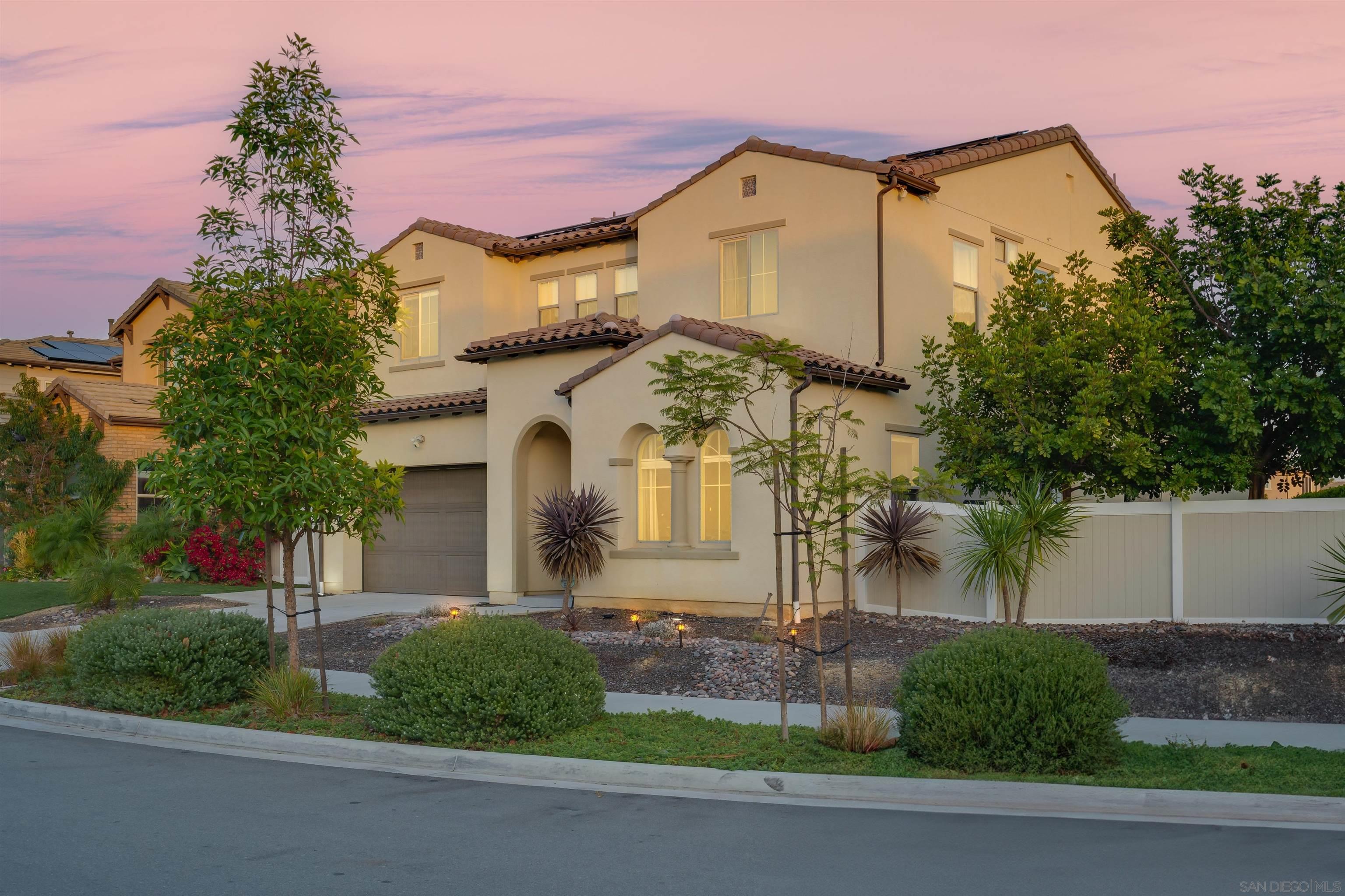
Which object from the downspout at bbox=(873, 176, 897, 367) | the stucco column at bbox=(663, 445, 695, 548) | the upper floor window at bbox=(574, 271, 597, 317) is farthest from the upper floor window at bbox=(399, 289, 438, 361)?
the downspout at bbox=(873, 176, 897, 367)

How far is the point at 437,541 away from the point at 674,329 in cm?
823

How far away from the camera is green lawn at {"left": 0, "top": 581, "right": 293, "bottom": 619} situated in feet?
75.8

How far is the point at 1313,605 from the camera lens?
15.1 metres

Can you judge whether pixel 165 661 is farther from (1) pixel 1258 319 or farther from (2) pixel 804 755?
(1) pixel 1258 319

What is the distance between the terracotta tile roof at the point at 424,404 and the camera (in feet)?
74.8

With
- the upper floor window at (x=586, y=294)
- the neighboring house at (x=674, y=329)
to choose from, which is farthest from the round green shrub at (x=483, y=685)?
the upper floor window at (x=586, y=294)

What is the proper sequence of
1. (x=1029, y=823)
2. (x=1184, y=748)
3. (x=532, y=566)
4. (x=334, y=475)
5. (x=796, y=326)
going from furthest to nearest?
1. (x=532, y=566)
2. (x=796, y=326)
3. (x=334, y=475)
4. (x=1184, y=748)
5. (x=1029, y=823)

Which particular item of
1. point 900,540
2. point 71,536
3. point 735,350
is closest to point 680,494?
point 735,350

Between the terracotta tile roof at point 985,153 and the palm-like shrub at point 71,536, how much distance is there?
17878 mm

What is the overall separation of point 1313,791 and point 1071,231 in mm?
18808

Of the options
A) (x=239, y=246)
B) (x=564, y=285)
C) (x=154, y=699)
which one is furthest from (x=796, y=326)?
(x=154, y=699)

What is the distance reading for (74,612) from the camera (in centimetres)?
2173

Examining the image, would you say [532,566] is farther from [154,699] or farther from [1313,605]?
[1313,605]

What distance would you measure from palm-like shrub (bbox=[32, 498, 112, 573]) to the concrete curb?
50.8 feet
